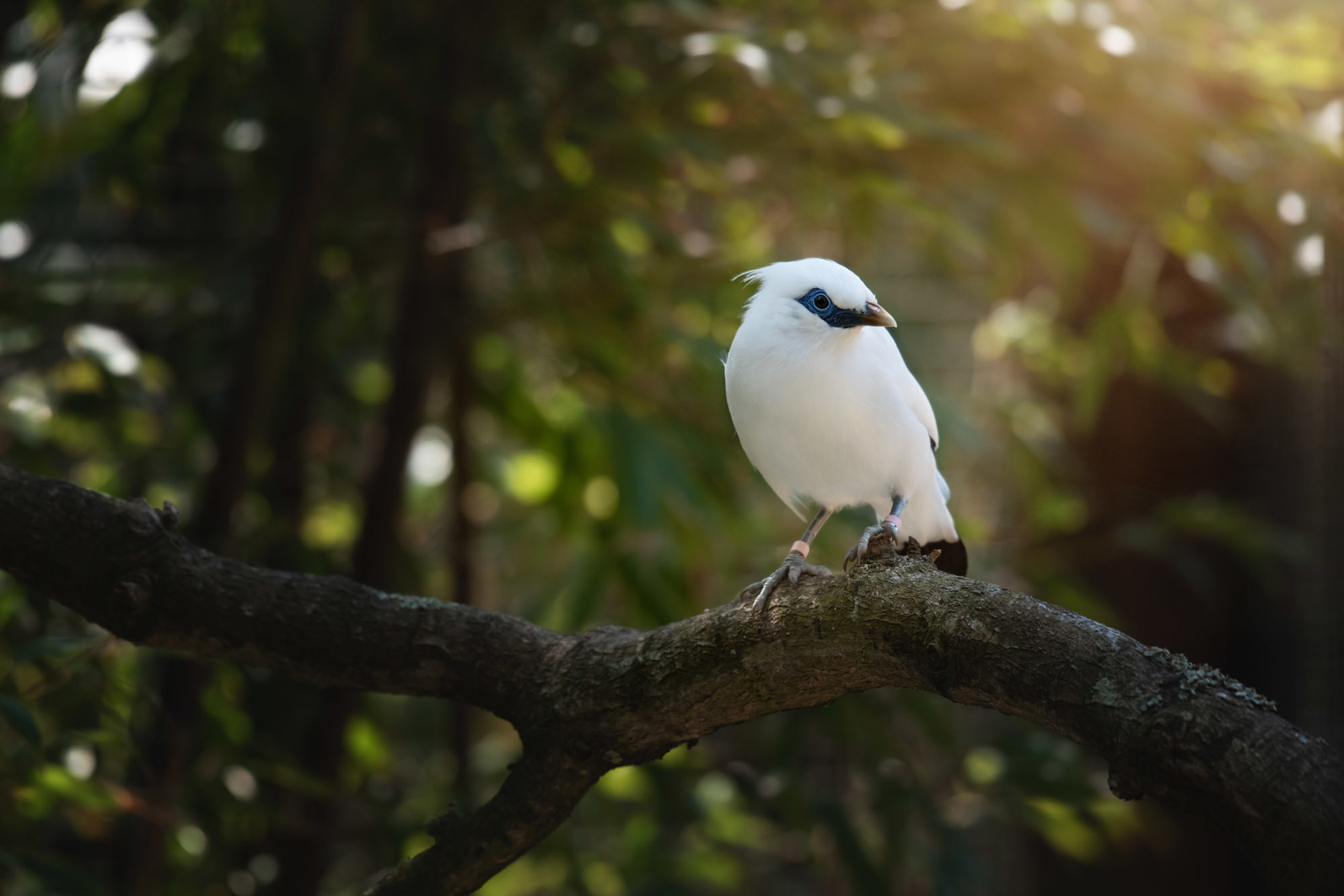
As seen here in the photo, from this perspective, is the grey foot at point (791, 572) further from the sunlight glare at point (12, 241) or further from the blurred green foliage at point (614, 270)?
the sunlight glare at point (12, 241)

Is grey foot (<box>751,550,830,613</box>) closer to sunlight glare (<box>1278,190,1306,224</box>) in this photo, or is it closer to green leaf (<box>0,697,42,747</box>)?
green leaf (<box>0,697,42,747</box>)

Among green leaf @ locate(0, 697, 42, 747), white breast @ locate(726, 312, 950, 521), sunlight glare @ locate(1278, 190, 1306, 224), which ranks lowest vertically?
Answer: sunlight glare @ locate(1278, 190, 1306, 224)

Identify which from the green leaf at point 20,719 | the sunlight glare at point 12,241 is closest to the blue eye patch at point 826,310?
the green leaf at point 20,719

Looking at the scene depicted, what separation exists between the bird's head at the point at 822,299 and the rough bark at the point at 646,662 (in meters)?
0.51

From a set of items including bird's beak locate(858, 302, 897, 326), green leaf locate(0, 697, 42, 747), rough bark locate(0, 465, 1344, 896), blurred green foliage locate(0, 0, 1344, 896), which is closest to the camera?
rough bark locate(0, 465, 1344, 896)

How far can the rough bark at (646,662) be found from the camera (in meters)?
1.05

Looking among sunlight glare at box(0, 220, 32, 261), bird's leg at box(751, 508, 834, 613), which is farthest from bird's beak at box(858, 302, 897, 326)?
sunlight glare at box(0, 220, 32, 261)

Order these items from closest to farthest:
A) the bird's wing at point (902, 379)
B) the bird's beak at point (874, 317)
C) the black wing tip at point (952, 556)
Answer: the bird's beak at point (874, 317), the bird's wing at point (902, 379), the black wing tip at point (952, 556)

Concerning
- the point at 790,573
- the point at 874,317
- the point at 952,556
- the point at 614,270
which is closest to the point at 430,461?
the point at 614,270

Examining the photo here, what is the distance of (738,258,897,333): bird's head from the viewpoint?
5.89 ft

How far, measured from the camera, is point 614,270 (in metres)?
2.72

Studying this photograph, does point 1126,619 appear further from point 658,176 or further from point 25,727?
point 25,727

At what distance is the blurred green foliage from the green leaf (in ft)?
1.67

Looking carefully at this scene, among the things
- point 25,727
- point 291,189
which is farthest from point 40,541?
point 291,189
